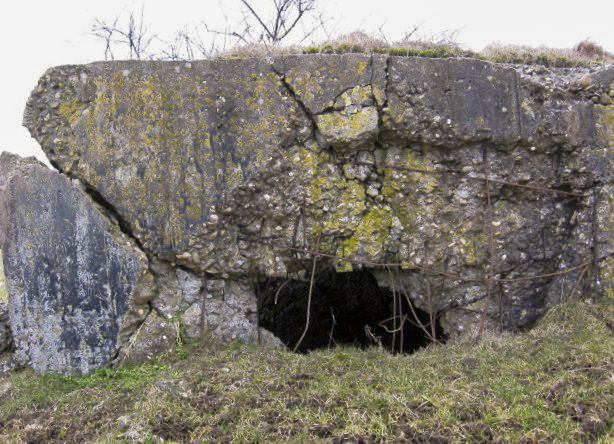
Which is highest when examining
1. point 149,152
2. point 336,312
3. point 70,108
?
point 70,108

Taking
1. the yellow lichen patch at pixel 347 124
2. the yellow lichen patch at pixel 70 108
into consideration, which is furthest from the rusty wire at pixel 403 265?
the yellow lichen patch at pixel 70 108

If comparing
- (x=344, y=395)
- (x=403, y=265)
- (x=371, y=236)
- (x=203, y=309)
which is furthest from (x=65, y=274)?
(x=403, y=265)

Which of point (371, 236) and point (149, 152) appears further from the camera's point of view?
point (371, 236)

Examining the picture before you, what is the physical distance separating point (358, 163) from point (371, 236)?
582 millimetres

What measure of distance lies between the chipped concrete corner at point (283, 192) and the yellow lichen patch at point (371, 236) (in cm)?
1

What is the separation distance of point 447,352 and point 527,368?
64 cm

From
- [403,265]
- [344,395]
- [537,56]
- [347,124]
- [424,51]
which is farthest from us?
[537,56]

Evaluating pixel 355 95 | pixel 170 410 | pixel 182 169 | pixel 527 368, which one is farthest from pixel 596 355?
pixel 182 169

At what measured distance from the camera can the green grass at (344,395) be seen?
2957 mm

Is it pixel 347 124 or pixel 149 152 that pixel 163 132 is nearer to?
pixel 149 152

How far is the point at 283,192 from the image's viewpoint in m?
4.14

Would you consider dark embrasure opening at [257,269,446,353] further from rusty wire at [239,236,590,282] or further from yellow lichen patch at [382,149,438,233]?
yellow lichen patch at [382,149,438,233]

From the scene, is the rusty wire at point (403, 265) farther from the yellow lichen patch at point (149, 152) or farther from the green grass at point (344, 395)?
the yellow lichen patch at point (149, 152)

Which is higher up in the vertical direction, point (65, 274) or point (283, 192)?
point (283, 192)
